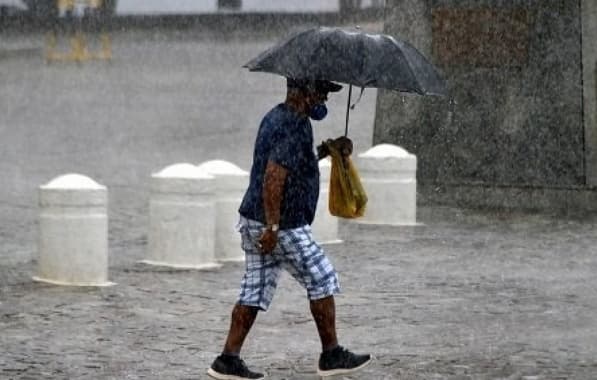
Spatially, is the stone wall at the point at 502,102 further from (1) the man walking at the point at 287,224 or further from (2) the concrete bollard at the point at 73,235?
(1) the man walking at the point at 287,224

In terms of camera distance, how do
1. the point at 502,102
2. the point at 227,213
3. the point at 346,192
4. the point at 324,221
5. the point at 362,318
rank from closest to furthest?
the point at 346,192 < the point at 362,318 < the point at 227,213 < the point at 324,221 < the point at 502,102

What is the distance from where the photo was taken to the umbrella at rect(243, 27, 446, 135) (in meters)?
8.39

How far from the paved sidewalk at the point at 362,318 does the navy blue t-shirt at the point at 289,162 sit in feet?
3.01

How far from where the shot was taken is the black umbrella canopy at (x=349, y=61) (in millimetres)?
8391

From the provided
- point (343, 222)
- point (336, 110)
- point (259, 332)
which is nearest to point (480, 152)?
point (343, 222)

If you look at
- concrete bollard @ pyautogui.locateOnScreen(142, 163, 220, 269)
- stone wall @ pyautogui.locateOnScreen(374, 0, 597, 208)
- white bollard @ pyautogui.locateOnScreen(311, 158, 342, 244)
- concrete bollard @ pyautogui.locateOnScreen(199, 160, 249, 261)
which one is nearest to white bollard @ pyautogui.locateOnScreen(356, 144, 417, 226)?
white bollard @ pyautogui.locateOnScreen(311, 158, 342, 244)

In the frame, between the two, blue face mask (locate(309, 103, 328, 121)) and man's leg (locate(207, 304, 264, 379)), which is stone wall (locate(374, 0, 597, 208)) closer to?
blue face mask (locate(309, 103, 328, 121))

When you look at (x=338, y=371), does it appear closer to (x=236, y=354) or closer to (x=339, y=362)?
(x=339, y=362)

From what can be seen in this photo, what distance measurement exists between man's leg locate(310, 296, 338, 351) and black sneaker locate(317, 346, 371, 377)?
4 centimetres

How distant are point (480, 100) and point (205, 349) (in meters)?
8.59

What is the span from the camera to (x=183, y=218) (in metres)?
12.6

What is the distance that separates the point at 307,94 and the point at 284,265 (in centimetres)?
88

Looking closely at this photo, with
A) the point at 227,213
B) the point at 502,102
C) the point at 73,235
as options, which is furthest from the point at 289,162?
the point at 502,102

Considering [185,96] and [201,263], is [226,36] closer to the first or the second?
[185,96]
